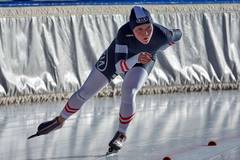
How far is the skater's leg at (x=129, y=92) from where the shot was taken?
6.26 m

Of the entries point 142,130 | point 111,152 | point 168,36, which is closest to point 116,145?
point 111,152

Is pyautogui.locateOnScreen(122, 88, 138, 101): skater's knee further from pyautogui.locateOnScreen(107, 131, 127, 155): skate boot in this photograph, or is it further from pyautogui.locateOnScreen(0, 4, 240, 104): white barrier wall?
pyautogui.locateOnScreen(0, 4, 240, 104): white barrier wall

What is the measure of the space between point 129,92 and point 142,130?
1215 millimetres

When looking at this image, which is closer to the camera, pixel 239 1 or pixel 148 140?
pixel 148 140

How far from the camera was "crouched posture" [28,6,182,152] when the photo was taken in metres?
6.29

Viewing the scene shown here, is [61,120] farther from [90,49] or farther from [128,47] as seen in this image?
[90,49]

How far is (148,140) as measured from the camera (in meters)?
6.82

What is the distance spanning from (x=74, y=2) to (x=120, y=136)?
365cm

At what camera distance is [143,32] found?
20.8 feet

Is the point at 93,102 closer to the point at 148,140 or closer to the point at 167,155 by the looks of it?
the point at 148,140

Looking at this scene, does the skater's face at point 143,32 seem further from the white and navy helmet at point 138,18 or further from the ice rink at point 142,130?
the ice rink at point 142,130

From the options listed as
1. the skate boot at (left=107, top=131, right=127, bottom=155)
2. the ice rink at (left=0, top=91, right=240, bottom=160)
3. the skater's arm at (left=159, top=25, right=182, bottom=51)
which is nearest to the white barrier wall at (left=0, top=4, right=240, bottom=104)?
the ice rink at (left=0, top=91, right=240, bottom=160)

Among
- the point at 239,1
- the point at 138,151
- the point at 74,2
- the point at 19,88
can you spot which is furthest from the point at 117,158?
the point at 239,1

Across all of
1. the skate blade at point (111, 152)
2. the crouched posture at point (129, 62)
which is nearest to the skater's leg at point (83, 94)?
the crouched posture at point (129, 62)
